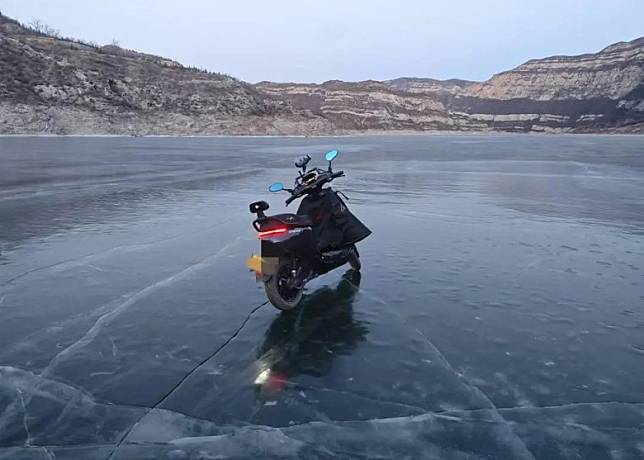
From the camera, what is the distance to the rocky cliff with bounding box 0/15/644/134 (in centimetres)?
6209

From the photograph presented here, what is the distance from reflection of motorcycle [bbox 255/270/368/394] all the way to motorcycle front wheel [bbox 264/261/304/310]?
0.37 ft

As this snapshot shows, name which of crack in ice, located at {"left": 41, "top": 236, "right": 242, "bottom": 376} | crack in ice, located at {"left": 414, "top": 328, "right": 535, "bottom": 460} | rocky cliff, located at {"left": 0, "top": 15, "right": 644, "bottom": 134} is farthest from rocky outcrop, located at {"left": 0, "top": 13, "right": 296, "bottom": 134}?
crack in ice, located at {"left": 414, "top": 328, "right": 535, "bottom": 460}

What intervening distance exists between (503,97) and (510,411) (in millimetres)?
193468

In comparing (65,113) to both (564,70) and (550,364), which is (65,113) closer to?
(550,364)

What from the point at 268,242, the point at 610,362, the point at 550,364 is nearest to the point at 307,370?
the point at 268,242

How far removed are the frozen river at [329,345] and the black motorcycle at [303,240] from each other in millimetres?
296

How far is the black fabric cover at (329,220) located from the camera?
20.8 feet

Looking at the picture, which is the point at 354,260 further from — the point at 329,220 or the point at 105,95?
the point at 105,95

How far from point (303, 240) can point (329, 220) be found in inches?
37.1

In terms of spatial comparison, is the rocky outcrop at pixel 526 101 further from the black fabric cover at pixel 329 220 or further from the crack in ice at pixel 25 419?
the crack in ice at pixel 25 419

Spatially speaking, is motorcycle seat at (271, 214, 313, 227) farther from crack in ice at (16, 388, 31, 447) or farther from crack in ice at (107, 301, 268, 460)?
crack in ice at (16, 388, 31, 447)

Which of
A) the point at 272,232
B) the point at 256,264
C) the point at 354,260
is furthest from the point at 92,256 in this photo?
the point at 354,260

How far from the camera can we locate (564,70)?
6855 inches

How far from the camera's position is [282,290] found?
5.50 meters
